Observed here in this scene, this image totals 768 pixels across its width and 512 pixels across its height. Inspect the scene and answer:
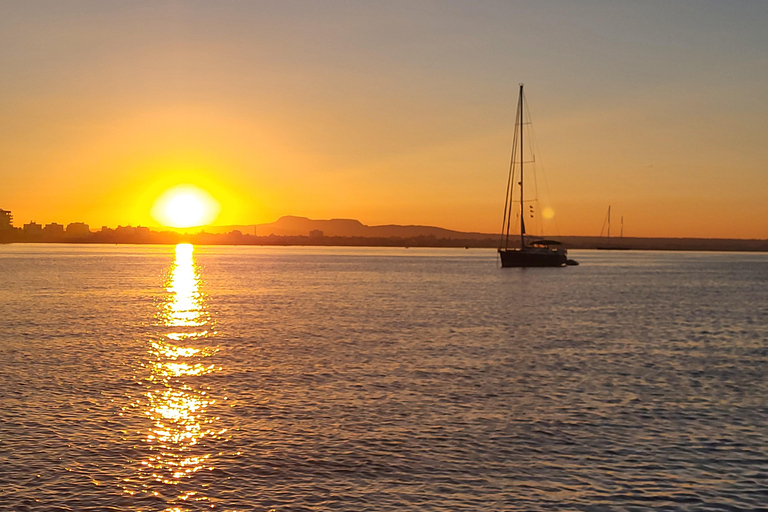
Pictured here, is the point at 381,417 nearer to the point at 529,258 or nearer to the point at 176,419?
the point at 176,419

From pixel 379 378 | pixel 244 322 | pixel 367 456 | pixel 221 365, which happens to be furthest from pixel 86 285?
pixel 367 456

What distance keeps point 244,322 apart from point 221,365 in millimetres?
19658

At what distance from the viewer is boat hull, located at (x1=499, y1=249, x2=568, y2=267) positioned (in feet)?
412

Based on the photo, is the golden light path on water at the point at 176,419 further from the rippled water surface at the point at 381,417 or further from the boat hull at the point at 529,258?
the boat hull at the point at 529,258

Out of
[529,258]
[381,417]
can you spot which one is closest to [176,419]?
[381,417]

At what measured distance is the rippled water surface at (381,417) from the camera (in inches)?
585

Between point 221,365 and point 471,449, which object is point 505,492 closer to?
point 471,449

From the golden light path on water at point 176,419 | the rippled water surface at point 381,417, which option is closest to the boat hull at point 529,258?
the rippled water surface at point 381,417

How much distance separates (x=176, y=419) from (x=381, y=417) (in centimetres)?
578

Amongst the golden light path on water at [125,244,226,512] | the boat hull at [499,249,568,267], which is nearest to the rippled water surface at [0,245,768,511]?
the golden light path on water at [125,244,226,512]

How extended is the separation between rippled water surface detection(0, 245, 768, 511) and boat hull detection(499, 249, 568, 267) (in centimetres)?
7863

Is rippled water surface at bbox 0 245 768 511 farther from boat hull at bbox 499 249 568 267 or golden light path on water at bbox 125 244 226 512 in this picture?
boat hull at bbox 499 249 568 267

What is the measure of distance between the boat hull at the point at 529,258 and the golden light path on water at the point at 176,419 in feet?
291

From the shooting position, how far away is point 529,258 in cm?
12888
